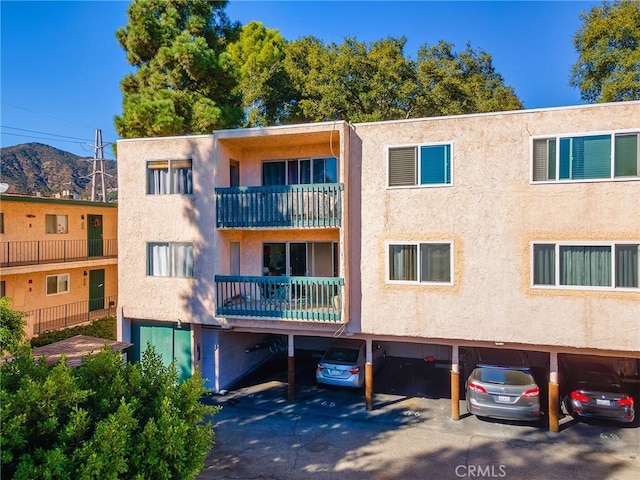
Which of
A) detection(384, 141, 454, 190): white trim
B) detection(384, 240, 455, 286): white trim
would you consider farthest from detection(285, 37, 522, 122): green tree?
detection(384, 240, 455, 286): white trim

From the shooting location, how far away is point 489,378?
11.0 m

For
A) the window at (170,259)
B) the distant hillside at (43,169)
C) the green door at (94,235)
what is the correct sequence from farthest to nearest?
the distant hillside at (43,169) < the green door at (94,235) < the window at (170,259)

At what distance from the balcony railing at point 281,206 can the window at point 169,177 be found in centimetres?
133

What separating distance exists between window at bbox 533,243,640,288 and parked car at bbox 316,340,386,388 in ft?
20.7

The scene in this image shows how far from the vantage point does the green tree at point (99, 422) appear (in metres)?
5.27

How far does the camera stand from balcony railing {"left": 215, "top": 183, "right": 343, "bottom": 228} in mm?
11578

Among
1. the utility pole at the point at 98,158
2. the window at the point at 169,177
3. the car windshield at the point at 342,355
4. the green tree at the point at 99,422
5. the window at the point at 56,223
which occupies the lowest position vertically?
the car windshield at the point at 342,355

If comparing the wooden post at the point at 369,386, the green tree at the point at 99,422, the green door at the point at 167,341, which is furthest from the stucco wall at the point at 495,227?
the green door at the point at 167,341

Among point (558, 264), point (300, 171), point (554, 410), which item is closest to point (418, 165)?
point (300, 171)

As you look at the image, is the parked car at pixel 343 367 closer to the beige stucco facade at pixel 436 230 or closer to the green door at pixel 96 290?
the beige stucco facade at pixel 436 230

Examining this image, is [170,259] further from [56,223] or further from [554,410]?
[554,410]

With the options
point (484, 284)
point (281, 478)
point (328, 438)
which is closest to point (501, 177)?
point (484, 284)

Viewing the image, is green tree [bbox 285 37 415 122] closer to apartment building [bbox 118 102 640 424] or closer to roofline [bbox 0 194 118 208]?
apartment building [bbox 118 102 640 424]

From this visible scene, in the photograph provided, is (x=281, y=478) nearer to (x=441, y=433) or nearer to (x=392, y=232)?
(x=441, y=433)
